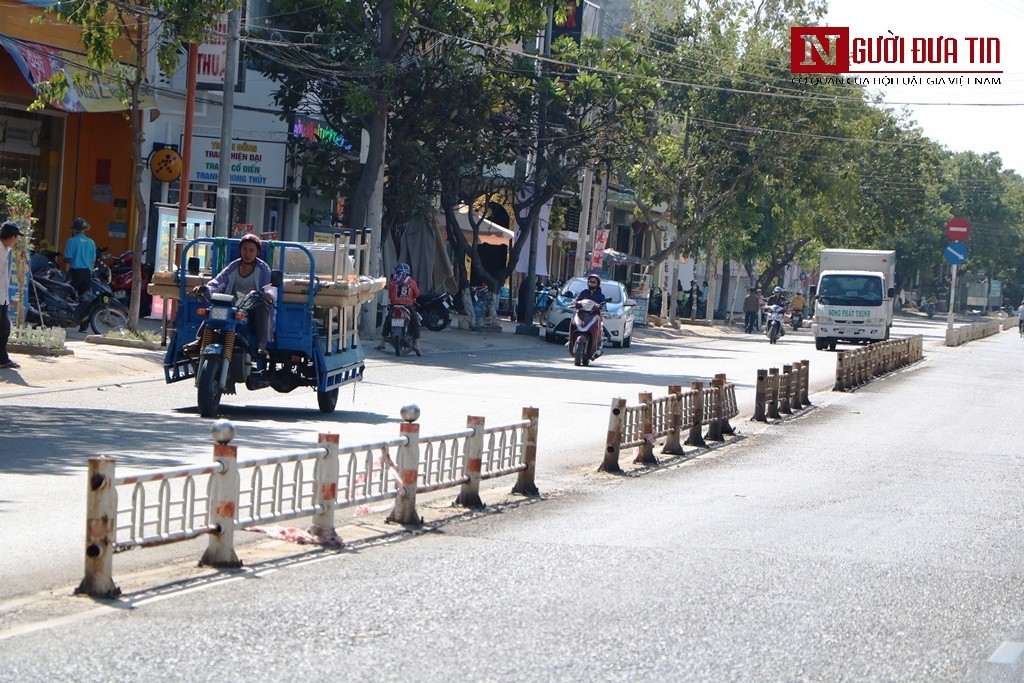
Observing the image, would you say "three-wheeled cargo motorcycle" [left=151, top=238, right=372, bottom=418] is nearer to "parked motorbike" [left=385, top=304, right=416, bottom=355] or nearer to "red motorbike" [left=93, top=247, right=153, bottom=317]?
"red motorbike" [left=93, top=247, right=153, bottom=317]

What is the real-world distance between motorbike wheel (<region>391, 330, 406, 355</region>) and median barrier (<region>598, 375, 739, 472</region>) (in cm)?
1048

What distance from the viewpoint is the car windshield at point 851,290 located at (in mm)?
44500

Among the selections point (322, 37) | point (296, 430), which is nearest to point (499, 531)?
point (296, 430)

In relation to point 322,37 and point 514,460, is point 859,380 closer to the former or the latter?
point 322,37

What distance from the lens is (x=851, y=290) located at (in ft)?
147

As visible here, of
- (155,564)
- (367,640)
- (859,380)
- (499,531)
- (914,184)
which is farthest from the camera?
(914,184)

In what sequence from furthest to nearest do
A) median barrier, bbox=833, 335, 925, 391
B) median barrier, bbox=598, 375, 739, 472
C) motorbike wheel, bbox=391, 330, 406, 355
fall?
motorbike wheel, bbox=391, 330, 406, 355 < median barrier, bbox=833, 335, 925, 391 < median barrier, bbox=598, 375, 739, 472

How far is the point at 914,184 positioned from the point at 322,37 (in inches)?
2042

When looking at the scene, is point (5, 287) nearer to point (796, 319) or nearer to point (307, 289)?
point (307, 289)

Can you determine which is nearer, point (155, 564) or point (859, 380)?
Answer: point (155, 564)

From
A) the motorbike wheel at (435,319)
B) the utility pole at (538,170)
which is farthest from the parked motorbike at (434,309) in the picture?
the utility pole at (538,170)

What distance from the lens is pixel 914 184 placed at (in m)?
77.2

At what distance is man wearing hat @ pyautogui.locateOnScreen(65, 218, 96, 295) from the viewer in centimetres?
2452

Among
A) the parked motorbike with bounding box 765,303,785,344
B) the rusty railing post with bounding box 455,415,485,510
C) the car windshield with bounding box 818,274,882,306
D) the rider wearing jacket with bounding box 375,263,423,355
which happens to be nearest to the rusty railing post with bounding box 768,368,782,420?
the rider wearing jacket with bounding box 375,263,423,355
